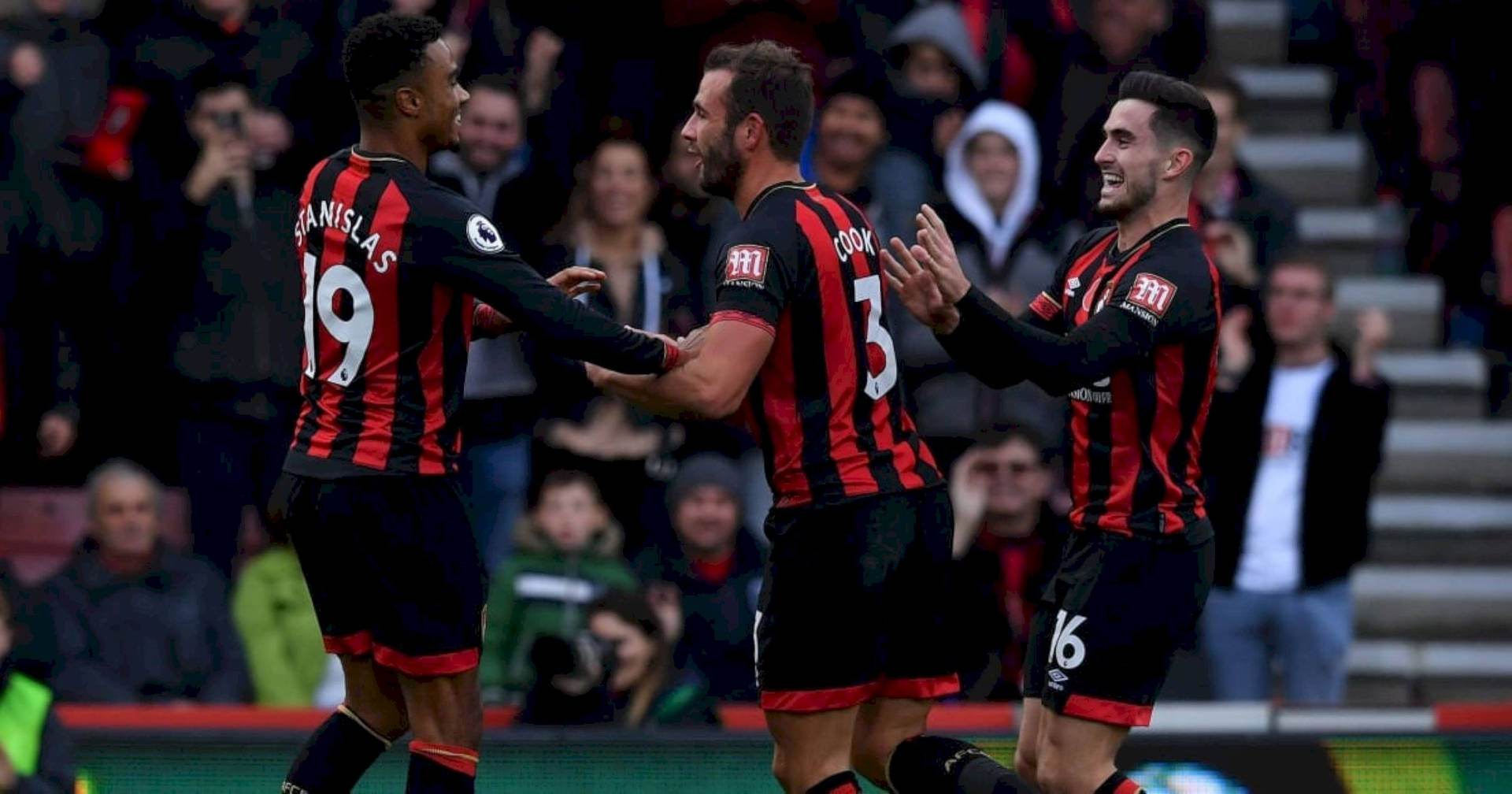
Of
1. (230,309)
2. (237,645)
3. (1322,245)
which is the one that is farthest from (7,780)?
(1322,245)

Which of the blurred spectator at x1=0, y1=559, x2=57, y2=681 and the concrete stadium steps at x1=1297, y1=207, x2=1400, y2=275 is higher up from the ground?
the concrete stadium steps at x1=1297, y1=207, x2=1400, y2=275

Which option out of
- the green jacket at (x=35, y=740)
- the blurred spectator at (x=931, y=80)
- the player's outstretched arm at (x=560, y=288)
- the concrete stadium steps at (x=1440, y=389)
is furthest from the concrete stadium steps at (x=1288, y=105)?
the green jacket at (x=35, y=740)

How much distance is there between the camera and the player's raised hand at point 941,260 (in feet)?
21.9

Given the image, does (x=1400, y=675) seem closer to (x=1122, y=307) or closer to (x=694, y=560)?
(x=694, y=560)

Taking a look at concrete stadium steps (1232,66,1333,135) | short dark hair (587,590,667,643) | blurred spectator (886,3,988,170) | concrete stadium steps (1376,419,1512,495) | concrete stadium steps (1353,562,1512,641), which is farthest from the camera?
concrete stadium steps (1232,66,1333,135)

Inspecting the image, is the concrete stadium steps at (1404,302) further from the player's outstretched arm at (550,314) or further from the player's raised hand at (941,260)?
the player's outstretched arm at (550,314)

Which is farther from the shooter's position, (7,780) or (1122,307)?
(7,780)

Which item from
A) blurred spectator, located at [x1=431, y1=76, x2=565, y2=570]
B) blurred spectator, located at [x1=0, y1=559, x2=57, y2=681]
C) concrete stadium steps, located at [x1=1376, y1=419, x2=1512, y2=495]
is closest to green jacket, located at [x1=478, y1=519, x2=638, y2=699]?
blurred spectator, located at [x1=431, y1=76, x2=565, y2=570]

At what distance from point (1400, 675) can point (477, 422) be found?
4463 mm

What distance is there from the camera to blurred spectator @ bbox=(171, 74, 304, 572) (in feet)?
35.5

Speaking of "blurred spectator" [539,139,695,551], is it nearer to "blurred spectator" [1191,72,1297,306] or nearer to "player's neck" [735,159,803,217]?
"blurred spectator" [1191,72,1297,306]

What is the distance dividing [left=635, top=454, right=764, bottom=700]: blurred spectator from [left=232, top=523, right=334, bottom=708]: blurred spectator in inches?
55.5

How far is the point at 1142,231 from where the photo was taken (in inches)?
280

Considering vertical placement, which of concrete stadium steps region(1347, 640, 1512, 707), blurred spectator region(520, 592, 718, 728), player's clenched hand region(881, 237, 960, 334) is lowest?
concrete stadium steps region(1347, 640, 1512, 707)
